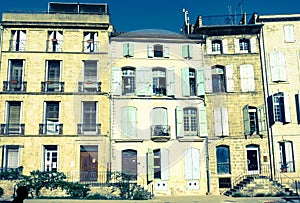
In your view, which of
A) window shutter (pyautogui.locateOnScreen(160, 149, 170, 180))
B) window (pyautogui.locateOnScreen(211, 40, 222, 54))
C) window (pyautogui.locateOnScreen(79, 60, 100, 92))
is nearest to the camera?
window shutter (pyautogui.locateOnScreen(160, 149, 170, 180))

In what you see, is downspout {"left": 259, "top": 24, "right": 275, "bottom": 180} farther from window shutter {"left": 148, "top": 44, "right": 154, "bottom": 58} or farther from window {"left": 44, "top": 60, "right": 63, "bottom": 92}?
window {"left": 44, "top": 60, "right": 63, "bottom": 92}

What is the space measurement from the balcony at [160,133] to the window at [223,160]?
3.55 m

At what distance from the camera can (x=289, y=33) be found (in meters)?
23.2

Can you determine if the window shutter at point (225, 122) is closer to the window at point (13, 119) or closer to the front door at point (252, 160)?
the front door at point (252, 160)

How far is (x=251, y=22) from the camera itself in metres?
24.1

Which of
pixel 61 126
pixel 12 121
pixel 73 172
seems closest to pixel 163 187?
pixel 73 172

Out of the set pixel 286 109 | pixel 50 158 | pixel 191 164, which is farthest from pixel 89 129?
pixel 286 109

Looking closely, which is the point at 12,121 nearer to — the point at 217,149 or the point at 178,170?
the point at 178,170

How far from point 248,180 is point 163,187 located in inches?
207

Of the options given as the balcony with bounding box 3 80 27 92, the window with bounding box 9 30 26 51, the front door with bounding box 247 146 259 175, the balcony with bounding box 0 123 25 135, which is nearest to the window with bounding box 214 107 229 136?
the front door with bounding box 247 146 259 175

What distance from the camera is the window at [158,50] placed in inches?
917

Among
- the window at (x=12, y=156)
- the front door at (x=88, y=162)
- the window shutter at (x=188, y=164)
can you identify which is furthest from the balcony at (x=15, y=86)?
the window shutter at (x=188, y=164)

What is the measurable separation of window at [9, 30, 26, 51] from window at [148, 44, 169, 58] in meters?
8.58

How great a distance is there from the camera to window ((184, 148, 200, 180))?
2162 centimetres
